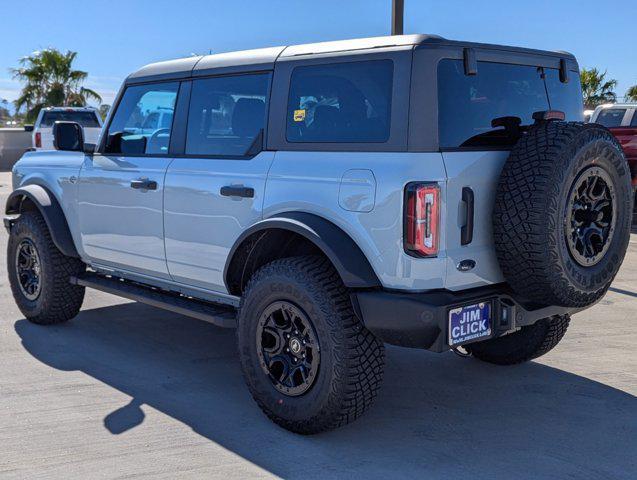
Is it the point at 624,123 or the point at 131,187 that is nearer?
the point at 131,187

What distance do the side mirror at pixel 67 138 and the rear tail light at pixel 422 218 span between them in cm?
303

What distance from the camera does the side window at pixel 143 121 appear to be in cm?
508

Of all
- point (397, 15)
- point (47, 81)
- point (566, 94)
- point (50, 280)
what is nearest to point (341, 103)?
point (566, 94)

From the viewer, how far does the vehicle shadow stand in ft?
12.1

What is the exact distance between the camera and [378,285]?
3.73 meters

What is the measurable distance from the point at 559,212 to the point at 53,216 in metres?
3.75

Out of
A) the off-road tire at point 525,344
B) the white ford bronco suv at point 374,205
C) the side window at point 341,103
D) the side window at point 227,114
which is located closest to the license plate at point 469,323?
the white ford bronco suv at point 374,205

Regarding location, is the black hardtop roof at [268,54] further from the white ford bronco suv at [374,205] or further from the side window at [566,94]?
the side window at [566,94]

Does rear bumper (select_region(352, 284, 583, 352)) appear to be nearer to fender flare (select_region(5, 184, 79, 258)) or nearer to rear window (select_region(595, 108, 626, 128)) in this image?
fender flare (select_region(5, 184, 79, 258))

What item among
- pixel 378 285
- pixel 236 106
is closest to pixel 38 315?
pixel 236 106

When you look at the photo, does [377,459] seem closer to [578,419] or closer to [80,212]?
[578,419]

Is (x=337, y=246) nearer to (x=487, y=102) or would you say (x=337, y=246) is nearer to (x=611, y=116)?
(x=487, y=102)

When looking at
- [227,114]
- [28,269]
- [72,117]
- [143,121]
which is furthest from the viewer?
[72,117]

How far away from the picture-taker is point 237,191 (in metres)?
4.35
